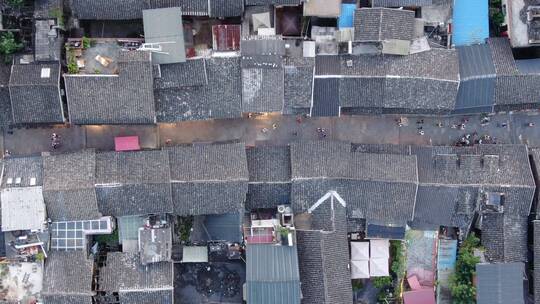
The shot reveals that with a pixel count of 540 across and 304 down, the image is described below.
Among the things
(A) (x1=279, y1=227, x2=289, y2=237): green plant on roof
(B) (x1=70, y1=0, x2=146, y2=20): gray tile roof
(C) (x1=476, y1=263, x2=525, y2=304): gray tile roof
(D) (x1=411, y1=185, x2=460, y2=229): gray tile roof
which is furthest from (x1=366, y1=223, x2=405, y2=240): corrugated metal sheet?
(B) (x1=70, y1=0, x2=146, y2=20): gray tile roof

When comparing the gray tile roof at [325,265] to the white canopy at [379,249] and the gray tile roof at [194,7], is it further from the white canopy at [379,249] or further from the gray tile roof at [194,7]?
the gray tile roof at [194,7]

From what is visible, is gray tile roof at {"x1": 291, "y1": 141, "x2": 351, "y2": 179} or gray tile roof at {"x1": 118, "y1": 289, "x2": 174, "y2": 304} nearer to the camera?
gray tile roof at {"x1": 118, "y1": 289, "x2": 174, "y2": 304}

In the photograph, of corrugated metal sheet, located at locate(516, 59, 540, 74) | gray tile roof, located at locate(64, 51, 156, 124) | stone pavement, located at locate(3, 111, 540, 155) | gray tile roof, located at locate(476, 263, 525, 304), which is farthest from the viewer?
stone pavement, located at locate(3, 111, 540, 155)

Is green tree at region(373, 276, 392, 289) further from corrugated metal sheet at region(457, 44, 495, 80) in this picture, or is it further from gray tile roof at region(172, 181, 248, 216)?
corrugated metal sheet at region(457, 44, 495, 80)

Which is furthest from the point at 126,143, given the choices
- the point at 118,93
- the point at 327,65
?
the point at 327,65

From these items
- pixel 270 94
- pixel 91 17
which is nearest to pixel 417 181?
pixel 270 94

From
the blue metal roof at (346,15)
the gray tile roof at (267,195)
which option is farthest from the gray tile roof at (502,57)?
the gray tile roof at (267,195)
